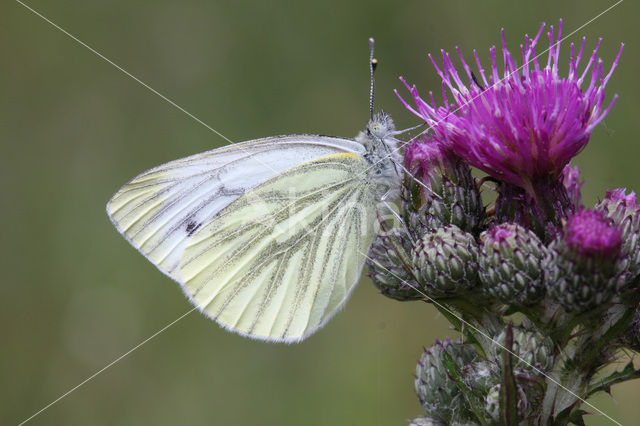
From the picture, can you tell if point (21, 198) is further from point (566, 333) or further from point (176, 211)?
point (566, 333)

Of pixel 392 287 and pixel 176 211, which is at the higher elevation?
pixel 176 211

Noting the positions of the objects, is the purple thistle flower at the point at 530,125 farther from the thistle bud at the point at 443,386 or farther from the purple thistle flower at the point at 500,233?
the thistle bud at the point at 443,386

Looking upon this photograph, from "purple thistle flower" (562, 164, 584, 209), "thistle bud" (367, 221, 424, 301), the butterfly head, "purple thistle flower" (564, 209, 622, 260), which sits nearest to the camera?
"purple thistle flower" (564, 209, 622, 260)

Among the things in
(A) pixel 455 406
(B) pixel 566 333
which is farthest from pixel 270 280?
(B) pixel 566 333

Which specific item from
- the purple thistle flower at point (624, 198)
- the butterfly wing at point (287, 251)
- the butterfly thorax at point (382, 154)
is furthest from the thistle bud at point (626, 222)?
the butterfly wing at point (287, 251)

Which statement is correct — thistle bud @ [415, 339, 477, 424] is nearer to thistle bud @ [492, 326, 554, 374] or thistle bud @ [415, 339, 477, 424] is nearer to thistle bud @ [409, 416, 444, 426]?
thistle bud @ [409, 416, 444, 426]

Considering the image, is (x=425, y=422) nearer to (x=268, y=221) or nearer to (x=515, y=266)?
(x=515, y=266)

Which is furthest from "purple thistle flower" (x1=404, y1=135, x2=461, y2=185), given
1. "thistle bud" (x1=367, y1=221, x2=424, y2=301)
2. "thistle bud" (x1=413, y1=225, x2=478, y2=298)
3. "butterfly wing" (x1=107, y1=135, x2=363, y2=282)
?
"butterfly wing" (x1=107, y1=135, x2=363, y2=282)
